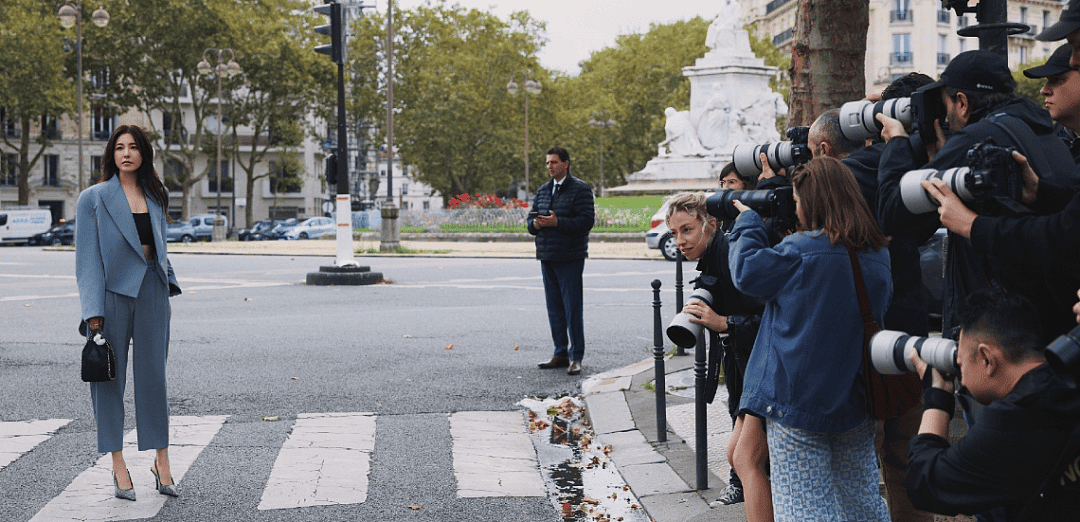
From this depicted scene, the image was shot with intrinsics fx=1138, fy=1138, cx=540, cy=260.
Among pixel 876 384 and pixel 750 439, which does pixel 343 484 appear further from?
pixel 876 384

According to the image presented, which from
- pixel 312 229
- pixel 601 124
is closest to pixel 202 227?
pixel 312 229

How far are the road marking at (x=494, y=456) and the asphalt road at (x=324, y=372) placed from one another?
0.33ft

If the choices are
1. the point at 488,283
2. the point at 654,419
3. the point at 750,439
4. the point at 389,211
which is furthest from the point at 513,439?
the point at 389,211

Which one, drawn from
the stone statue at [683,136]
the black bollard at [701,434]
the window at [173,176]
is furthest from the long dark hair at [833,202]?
the window at [173,176]

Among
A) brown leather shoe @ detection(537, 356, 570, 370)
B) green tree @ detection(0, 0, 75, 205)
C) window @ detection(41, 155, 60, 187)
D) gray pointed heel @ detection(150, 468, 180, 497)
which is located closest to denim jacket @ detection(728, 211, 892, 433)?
gray pointed heel @ detection(150, 468, 180, 497)

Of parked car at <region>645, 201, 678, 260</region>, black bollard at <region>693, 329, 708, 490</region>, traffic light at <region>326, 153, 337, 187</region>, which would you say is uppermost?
traffic light at <region>326, 153, 337, 187</region>

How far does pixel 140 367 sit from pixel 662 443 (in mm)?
2884

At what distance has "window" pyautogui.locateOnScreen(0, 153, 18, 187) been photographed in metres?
65.3

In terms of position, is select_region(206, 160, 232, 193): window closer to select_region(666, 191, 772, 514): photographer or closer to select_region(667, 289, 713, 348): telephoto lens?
select_region(666, 191, 772, 514): photographer

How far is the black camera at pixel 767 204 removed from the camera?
3709 mm

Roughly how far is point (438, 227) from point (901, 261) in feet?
129

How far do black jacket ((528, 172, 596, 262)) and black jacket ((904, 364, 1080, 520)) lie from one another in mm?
6741

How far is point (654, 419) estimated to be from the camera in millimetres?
7152

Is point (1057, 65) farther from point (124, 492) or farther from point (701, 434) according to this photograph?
point (124, 492)
